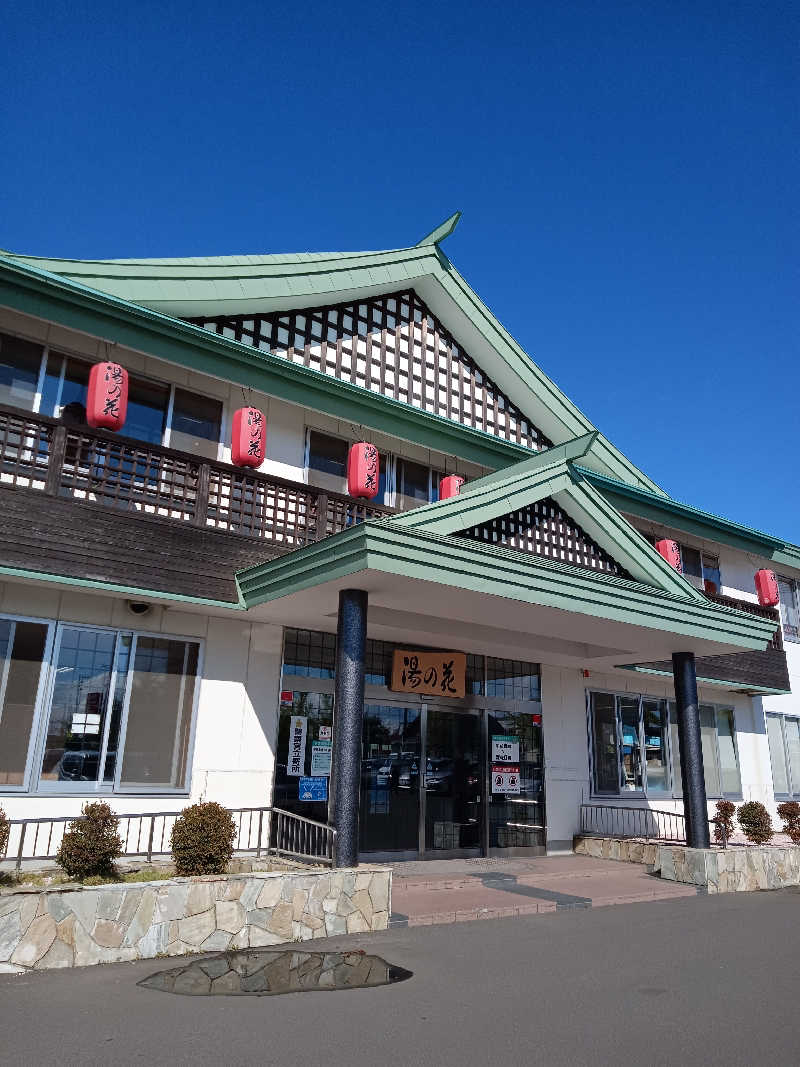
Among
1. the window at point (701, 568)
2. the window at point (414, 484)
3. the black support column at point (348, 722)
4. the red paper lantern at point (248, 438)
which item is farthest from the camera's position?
the window at point (701, 568)

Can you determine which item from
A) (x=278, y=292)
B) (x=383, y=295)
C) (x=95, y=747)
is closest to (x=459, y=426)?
(x=383, y=295)

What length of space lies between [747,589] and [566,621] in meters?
10.9

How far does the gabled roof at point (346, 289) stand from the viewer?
412 inches

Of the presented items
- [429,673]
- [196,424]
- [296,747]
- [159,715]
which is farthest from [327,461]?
[159,715]

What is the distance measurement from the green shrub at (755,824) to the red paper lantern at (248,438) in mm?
10377

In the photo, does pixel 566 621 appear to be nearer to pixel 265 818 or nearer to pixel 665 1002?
pixel 265 818

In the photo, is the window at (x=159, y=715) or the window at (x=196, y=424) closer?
the window at (x=159, y=715)

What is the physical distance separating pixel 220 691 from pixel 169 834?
6.04 ft

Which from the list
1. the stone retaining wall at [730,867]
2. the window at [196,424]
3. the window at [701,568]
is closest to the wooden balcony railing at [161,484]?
the window at [196,424]

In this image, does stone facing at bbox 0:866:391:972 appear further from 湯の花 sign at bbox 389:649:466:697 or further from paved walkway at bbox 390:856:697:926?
湯の花 sign at bbox 389:649:466:697

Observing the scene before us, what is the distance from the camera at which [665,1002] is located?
239 inches

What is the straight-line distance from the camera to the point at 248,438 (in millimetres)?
10805

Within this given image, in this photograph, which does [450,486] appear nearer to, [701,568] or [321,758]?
[321,758]

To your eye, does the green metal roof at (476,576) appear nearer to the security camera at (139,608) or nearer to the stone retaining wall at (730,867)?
the security camera at (139,608)
